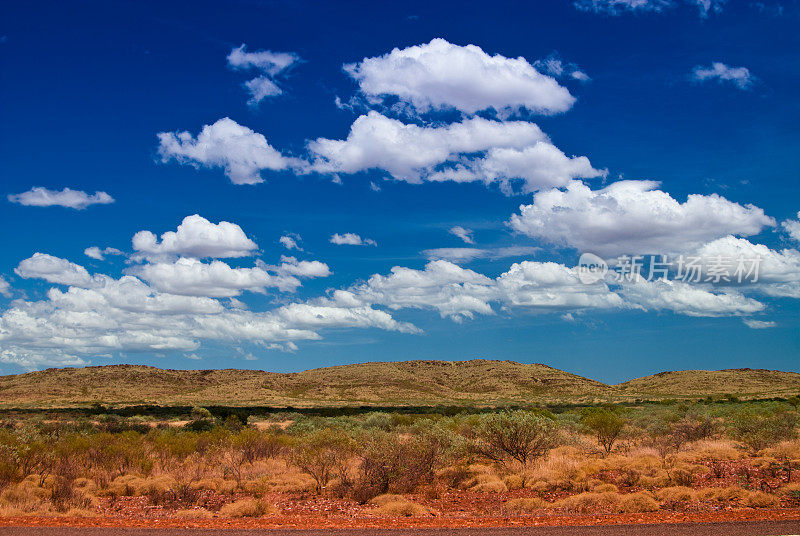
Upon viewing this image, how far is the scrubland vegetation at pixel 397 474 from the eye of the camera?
15.7 meters

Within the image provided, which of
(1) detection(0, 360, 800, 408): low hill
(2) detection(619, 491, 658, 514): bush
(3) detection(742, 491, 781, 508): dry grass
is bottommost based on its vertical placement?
(1) detection(0, 360, 800, 408): low hill

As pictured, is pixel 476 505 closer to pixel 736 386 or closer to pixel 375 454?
pixel 375 454

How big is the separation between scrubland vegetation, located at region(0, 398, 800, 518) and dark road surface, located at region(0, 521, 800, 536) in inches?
98.4

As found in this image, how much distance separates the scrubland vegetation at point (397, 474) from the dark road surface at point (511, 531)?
2.50 m

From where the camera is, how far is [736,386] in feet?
369

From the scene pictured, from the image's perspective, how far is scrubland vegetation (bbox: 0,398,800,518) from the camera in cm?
1571

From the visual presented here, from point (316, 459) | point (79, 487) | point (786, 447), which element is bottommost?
point (79, 487)

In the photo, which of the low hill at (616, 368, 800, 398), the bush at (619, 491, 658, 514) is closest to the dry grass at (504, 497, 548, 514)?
the bush at (619, 491, 658, 514)

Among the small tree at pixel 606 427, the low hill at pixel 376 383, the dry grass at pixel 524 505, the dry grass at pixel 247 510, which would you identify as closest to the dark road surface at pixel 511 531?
the dry grass at pixel 247 510

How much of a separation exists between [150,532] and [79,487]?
8.17 metres

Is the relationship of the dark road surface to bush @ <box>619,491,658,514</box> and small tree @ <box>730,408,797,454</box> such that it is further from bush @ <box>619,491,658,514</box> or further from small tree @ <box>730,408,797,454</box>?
small tree @ <box>730,408,797,454</box>

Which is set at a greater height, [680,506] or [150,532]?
[680,506]

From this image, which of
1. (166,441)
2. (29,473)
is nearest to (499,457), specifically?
(166,441)

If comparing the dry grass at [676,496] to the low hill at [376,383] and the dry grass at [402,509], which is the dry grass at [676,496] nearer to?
the dry grass at [402,509]
